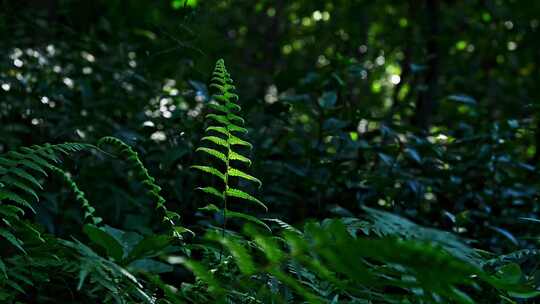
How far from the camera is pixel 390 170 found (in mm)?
2670

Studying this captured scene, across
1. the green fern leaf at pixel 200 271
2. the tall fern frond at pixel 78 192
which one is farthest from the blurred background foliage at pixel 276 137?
the green fern leaf at pixel 200 271

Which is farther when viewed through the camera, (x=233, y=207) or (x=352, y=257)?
(x=233, y=207)

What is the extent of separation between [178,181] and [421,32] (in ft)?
6.81

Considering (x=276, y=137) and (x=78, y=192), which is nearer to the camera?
(x=78, y=192)

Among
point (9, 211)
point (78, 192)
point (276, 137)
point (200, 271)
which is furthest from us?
point (276, 137)

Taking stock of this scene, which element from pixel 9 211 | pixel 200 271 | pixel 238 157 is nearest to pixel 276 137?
pixel 238 157

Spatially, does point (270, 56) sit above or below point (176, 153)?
above

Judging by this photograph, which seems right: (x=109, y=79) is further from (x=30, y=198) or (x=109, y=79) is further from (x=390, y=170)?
(x=390, y=170)

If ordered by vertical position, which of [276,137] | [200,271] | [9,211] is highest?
[276,137]

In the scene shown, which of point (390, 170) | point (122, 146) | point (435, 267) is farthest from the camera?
point (390, 170)

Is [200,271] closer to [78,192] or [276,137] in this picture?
[78,192]

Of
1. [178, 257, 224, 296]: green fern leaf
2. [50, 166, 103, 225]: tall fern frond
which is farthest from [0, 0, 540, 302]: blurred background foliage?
[178, 257, 224, 296]: green fern leaf

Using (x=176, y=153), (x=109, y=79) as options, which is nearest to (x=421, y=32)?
(x=109, y=79)

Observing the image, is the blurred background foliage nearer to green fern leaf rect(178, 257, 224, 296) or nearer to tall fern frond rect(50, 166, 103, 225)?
tall fern frond rect(50, 166, 103, 225)
